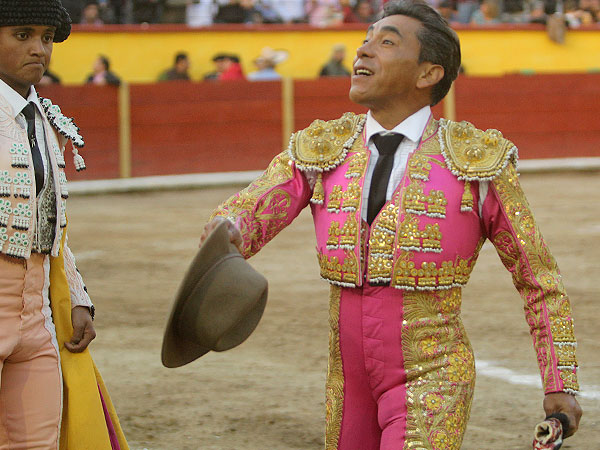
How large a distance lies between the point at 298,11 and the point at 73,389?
37.4ft

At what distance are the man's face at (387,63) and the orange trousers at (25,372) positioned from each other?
0.74 m

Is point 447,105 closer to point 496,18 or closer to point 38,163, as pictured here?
point 496,18

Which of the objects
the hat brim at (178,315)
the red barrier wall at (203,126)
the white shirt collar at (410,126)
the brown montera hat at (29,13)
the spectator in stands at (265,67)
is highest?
the brown montera hat at (29,13)

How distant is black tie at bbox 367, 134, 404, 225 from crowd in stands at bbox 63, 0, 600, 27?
1005cm

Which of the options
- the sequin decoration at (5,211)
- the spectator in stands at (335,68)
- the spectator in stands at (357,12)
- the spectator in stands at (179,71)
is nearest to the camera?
the sequin decoration at (5,211)

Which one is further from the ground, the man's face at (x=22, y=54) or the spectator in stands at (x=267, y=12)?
the man's face at (x=22, y=54)

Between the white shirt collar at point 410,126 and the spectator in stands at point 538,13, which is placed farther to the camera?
the spectator in stands at point 538,13

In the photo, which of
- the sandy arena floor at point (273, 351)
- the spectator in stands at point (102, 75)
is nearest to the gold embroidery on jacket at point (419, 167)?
the sandy arena floor at point (273, 351)

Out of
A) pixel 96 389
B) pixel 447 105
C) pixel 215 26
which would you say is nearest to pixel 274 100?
pixel 215 26

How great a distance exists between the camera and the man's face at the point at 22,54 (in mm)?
2414

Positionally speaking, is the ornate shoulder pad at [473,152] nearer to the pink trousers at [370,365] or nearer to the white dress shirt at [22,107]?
the pink trousers at [370,365]

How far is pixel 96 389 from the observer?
256cm

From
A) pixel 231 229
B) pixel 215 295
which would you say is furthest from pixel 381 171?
pixel 215 295

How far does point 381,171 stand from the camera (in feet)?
8.00
